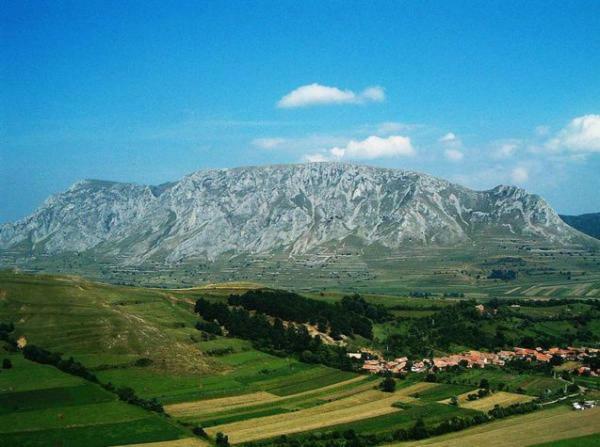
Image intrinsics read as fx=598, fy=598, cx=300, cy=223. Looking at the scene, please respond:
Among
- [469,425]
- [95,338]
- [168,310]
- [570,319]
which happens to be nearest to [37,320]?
[95,338]

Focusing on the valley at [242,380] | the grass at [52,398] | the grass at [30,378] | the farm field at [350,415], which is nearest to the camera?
the valley at [242,380]

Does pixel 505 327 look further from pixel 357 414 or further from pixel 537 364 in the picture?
pixel 357 414

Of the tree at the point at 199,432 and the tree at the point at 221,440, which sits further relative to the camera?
the tree at the point at 199,432

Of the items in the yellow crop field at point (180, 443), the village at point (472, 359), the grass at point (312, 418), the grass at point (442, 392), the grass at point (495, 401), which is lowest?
the village at point (472, 359)

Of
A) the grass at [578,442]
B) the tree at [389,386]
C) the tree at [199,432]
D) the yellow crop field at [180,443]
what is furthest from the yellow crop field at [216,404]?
the grass at [578,442]

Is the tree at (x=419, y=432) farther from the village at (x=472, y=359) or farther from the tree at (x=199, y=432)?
the village at (x=472, y=359)

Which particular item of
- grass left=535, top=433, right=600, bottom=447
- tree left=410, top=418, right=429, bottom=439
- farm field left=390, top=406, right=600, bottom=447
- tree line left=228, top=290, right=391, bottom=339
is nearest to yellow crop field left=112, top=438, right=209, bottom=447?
farm field left=390, top=406, right=600, bottom=447

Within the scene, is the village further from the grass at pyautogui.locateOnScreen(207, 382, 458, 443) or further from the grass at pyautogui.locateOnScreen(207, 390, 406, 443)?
the grass at pyautogui.locateOnScreen(207, 390, 406, 443)
